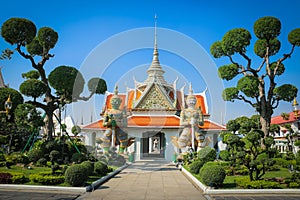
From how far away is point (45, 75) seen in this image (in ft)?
53.7

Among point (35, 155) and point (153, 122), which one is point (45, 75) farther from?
point (153, 122)

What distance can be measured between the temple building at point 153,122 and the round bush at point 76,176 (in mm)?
7825

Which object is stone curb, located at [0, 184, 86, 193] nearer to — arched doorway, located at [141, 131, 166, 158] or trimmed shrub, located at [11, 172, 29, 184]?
trimmed shrub, located at [11, 172, 29, 184]

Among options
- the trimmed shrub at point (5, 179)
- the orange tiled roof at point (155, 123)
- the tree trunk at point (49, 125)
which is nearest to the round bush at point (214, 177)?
the trimmed shrub at point (5, 179)

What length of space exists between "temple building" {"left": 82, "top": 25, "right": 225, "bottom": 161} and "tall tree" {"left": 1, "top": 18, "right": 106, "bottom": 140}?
8.68 feet

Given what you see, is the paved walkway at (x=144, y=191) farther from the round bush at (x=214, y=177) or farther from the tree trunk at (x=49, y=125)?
the tree trunk at (x=49, y=125)

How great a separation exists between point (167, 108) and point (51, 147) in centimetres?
1181

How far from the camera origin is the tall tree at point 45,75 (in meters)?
14.3

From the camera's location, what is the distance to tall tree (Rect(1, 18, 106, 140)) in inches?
563

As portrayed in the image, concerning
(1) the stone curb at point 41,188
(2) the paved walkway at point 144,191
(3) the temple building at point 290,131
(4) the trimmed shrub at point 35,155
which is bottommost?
(2) the paved walkway at point 144,191

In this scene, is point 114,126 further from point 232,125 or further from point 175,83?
point 175,83

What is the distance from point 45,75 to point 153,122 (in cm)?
964

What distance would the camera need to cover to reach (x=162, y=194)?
8.39 metres

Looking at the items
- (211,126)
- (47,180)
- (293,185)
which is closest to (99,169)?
(47,180)
